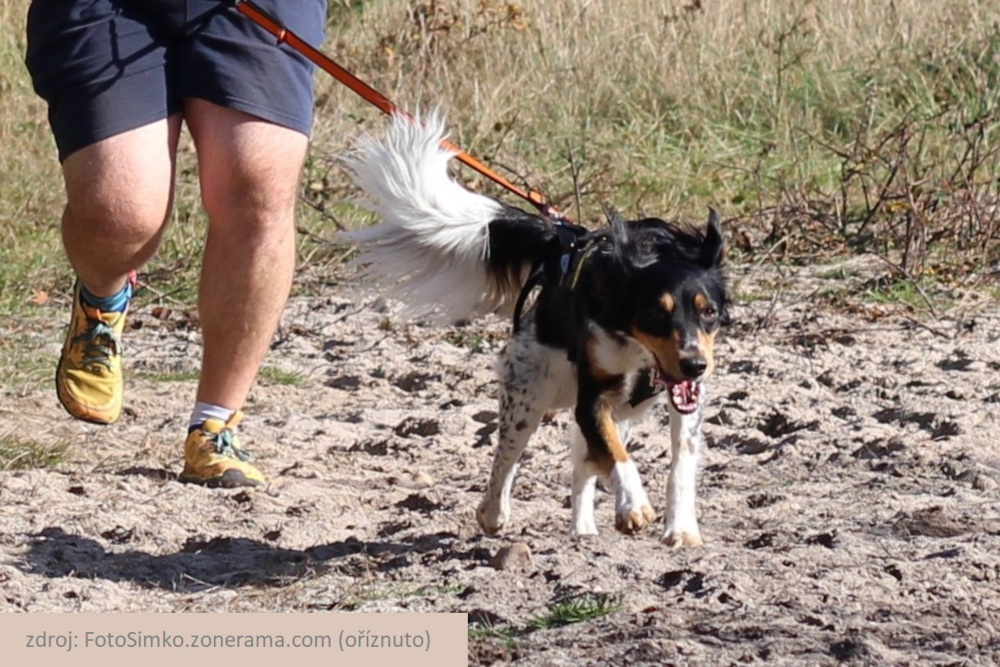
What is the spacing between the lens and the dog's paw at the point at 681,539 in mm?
4137

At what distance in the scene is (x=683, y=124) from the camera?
9.39 m

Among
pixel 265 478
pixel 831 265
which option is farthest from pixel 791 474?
pixel 831 265

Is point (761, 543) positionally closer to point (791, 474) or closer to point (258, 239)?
point (791, 474)

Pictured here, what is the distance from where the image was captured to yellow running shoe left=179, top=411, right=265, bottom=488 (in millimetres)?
4703

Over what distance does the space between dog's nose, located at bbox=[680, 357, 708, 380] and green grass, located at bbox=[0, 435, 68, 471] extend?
→ 1946mm

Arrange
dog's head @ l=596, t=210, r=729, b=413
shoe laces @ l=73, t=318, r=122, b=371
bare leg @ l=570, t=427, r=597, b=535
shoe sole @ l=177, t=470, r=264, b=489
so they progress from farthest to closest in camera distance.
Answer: shoe laces @ l=73, t=318, r=122, b=371 → shoe sole @ l=177, t=470, r=264, b=489 → bare leg @ l=570, t=427, r=597, b=535 → dog's head @ l=596, t=210, r=729, b=413

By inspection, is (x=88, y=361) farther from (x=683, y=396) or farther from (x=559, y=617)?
(x=559, y=617)

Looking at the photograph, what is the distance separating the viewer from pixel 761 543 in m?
4.13

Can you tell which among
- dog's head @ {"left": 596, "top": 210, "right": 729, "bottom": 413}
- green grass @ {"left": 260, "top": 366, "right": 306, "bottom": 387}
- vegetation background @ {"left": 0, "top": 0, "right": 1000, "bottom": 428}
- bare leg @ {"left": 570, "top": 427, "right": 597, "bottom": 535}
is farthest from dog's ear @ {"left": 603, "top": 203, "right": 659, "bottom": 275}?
vegetation background @ {"left": 0, "top": 0, "right": 1000, "bottom": 428}

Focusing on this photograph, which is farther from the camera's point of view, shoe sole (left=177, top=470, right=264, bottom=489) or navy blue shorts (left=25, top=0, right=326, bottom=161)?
shoe sole (left=177, top=470, right=264, bottom=489)

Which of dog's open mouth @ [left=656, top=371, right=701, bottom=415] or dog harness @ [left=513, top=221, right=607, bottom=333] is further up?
dog harness @ [left=513, top=221, right=607, bottom=333]

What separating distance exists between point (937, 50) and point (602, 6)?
2.07m

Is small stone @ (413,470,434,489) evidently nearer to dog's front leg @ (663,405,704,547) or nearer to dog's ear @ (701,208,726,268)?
dog's front leg @ (663,405,704,547)

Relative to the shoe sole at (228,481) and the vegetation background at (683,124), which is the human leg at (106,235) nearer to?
the shoe sole at (228,481)
